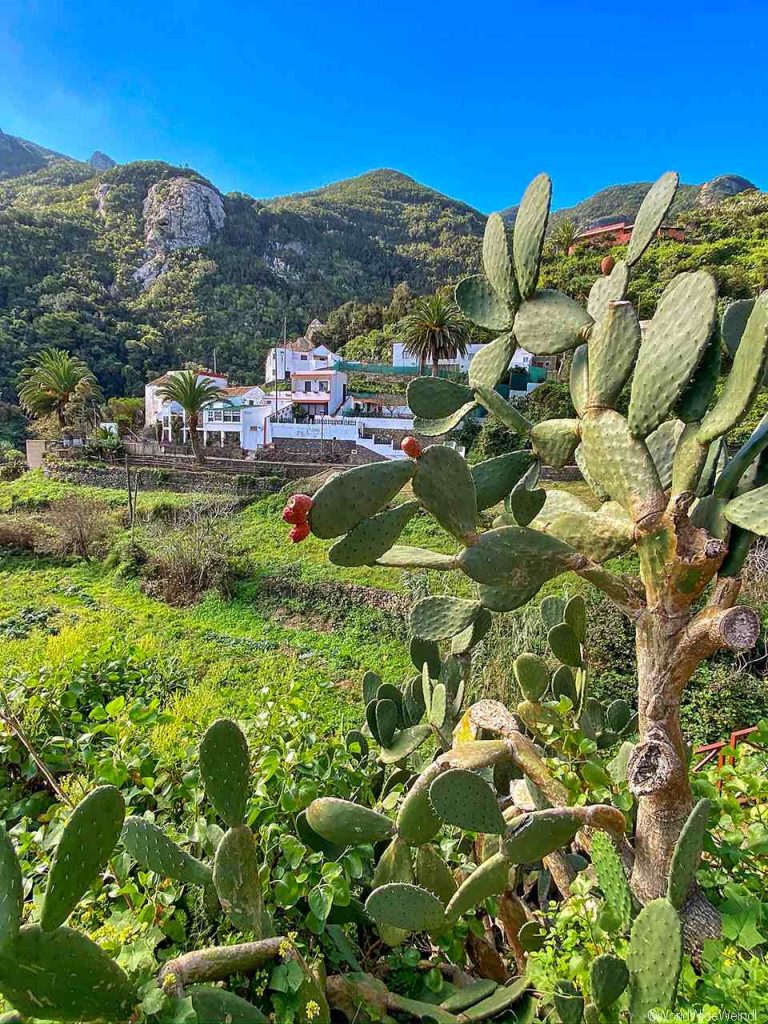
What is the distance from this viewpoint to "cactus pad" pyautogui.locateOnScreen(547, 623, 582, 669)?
170 cm

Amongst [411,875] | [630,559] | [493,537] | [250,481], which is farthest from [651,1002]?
[250,481]

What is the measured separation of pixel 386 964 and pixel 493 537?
971 millimetres

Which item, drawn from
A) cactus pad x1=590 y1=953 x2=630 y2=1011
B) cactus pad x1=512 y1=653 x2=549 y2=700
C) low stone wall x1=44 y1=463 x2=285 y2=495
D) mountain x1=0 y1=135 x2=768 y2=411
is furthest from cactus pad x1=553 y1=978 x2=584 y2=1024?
mountain x1=0 y1=135 x2=768 y2=411

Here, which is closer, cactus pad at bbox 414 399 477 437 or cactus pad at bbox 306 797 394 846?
cactus pad at bbox 306 797 394 846

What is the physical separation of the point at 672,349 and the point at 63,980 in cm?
152

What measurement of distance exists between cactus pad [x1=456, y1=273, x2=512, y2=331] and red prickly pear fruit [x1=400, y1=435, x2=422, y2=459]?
75 cm

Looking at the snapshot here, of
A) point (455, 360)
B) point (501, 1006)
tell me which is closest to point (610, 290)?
point (501, 1006)

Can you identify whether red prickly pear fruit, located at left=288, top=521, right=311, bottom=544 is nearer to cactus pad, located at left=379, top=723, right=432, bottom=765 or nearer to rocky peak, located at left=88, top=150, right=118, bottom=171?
cactus pad, located at left=379, top=723, right=432, bottom=765

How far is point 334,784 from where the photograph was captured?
4.74ft

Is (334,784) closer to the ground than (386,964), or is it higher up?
higher up

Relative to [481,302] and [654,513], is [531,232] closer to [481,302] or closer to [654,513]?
[481,302]

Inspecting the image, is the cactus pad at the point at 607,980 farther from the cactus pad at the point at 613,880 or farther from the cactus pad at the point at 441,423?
the cactus pad at the point at 441,423

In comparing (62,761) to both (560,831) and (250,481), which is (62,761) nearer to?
(560,831)

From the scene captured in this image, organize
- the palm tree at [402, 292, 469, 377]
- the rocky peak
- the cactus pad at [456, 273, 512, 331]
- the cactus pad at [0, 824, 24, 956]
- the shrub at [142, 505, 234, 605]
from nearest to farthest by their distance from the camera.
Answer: the cactus pad at [0, 824, 24, 956]
the cactus pad at [456, 273, 512, 331]
the shrub at [142, 505, 234, 605]
the palm tree at [402, 292, 469, 377]
the rocky peak
